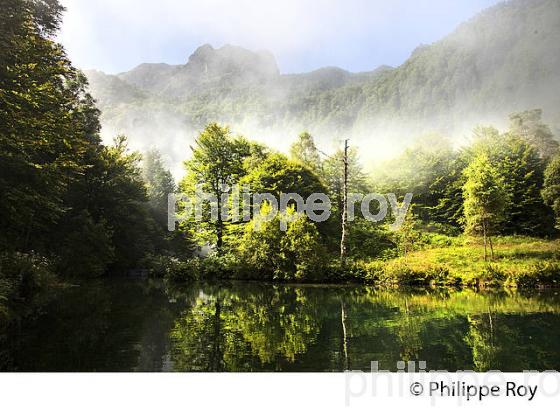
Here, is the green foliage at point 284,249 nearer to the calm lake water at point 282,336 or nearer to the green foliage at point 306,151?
the calm lake water at point 282,336

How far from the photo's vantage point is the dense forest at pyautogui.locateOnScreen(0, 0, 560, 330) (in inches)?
422

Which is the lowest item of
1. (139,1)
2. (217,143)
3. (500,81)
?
(139,1)

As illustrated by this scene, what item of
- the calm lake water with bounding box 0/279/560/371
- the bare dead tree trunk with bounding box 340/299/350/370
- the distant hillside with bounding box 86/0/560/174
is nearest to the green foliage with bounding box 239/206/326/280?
the distant hillside with bounding box 86/0/560/174

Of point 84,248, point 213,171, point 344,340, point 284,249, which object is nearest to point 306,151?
point 213,171

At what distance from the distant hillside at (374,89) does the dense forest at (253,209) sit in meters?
1.22

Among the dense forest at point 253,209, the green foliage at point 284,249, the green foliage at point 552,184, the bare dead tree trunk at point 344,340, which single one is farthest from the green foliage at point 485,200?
the bare dead tree trunk at point 344,340

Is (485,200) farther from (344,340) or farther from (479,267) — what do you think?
(344,340)

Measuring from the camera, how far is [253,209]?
2025 cm

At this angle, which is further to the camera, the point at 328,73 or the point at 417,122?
the point at 417,122

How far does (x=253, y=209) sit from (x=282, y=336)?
14.5 metres

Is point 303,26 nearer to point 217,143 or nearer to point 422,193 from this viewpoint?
point 217,143

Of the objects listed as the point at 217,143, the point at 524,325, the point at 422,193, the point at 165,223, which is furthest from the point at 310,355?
the point at 165,223
